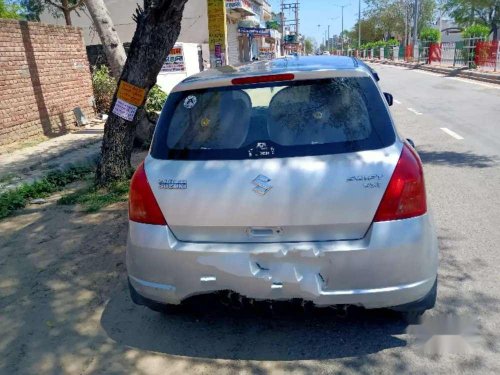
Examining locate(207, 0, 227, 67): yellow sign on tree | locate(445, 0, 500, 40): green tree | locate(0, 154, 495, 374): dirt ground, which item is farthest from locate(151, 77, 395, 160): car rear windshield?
locate(445, 0, 500, 40): green tree

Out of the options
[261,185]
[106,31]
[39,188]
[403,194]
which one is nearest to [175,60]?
[106,31]

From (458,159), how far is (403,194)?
537cm

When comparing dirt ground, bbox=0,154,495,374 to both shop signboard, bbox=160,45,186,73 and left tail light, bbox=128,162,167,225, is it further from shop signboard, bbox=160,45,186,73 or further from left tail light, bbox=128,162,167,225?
shop signboard, bbox=160,45,186,73

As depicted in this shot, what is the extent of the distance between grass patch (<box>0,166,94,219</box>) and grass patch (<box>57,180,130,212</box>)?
21.6 inches

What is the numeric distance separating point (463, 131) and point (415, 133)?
3.16 ft

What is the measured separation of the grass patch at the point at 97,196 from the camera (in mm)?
5773

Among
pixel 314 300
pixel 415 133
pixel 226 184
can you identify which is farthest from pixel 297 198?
pixel 415 133

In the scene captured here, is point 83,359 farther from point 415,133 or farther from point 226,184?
point 415,133

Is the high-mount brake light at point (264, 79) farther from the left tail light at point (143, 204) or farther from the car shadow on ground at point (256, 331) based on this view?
the car shadow on ground at point (256, 331)

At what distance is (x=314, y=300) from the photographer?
2.56 metres

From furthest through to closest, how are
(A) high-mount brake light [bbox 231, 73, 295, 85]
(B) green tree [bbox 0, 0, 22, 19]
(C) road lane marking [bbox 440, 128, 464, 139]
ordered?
(B) green tree [bbox 0, 0, 22, 19] → (C) road lane marking [bbox 440, 128, 464, 139] → (A) high-mount brake light [bbox 231, 73, 295, 85]

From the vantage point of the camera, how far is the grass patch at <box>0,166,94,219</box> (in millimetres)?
5898

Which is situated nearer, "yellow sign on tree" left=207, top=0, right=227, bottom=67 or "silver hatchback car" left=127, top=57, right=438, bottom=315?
"silver hatchback car" left=127, top=57, right=438, bottom=315

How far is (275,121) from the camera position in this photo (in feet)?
9.13
